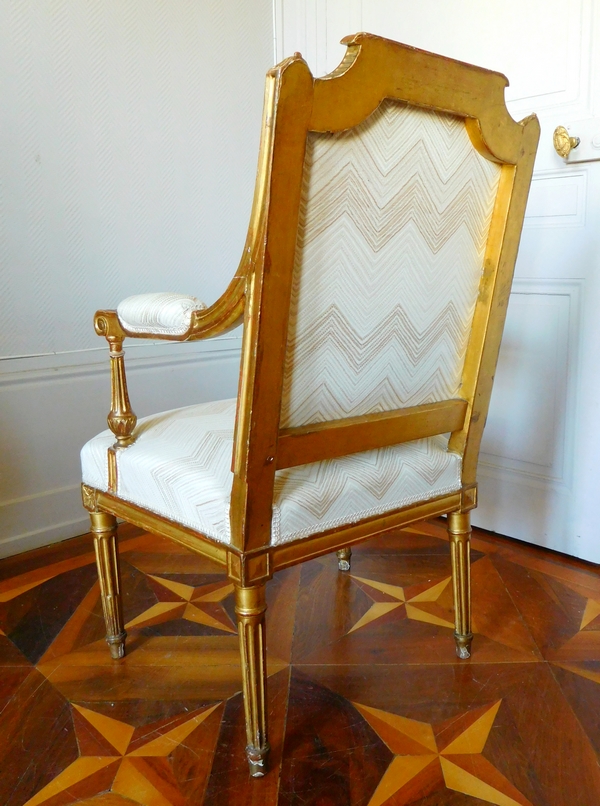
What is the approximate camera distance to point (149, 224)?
1.86 m

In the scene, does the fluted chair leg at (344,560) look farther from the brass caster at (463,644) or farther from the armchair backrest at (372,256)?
the armchair backrest at (372,256)

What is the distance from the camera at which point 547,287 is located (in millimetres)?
1597

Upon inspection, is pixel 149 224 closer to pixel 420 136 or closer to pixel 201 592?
pixel 201 592

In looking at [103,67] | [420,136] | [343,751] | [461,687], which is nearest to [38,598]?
[343,751]

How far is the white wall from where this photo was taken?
1618mm

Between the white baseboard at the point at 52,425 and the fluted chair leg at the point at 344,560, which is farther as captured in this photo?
the white baseboard at the point at 52,425

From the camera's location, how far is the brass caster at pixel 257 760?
2.95ft

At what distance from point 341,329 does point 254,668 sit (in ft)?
1.49

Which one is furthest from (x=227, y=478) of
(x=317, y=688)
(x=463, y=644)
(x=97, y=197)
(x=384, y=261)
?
(x=97, y=197)

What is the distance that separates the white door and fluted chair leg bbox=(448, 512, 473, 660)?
1.86 ft

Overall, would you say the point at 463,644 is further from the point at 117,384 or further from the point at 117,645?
the point at 117,384

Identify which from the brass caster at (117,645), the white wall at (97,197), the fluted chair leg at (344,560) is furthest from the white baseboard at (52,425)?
the fluted chair leg at (344,560)

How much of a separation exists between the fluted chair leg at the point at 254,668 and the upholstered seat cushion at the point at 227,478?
0.08m

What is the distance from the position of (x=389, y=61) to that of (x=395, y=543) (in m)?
1.24
